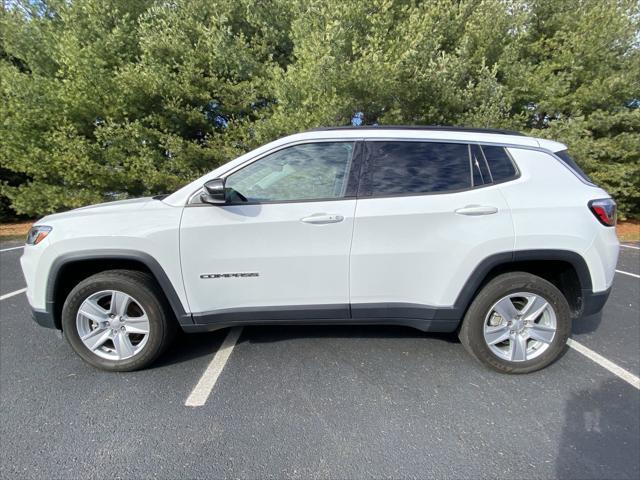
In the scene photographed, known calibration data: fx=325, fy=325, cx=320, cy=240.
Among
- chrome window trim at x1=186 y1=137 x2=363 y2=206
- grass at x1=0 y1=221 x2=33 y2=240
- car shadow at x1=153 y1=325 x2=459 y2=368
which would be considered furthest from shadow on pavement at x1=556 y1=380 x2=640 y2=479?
grass at x1=0 y1=221 x2=33 y2=240

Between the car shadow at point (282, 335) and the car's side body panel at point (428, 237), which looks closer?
the car's side body panel at point (428, 237)

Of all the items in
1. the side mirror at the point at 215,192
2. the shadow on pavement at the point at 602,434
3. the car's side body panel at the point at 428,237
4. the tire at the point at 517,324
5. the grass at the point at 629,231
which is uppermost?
the side mirror at the point at 215,192

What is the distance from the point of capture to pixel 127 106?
8359 mm

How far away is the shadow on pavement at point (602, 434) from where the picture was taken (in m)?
1.78

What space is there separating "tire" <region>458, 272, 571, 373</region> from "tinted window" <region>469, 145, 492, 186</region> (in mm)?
758

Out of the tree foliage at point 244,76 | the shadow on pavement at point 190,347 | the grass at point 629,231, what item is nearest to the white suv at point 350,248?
the shadow on pavement at point 190,347

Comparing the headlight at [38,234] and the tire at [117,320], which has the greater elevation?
the headlight at [38,234]

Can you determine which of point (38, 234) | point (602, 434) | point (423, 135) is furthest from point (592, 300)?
point (38, 234)

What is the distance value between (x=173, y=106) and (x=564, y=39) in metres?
11.7

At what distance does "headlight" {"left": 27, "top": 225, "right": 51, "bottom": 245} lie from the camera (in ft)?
8.16

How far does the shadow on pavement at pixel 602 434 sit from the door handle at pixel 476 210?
4.75 feet

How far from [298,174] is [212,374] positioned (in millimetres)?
1746

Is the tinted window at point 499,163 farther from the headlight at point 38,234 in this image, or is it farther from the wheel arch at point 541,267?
the headlight at point 38,234

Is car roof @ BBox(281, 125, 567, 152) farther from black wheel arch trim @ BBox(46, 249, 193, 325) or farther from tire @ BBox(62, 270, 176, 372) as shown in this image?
tire @ BBox(62, 270, 176, 372)
